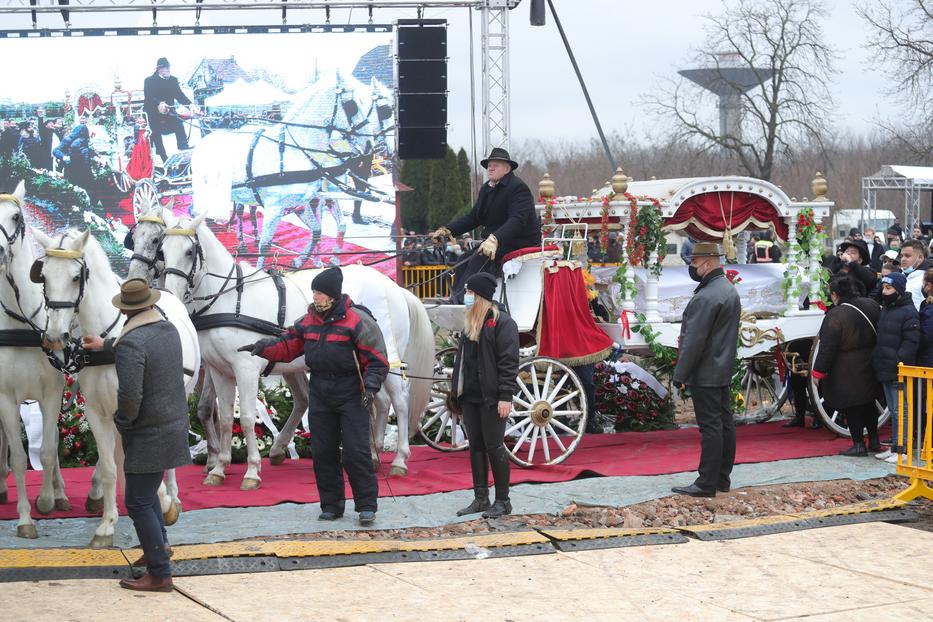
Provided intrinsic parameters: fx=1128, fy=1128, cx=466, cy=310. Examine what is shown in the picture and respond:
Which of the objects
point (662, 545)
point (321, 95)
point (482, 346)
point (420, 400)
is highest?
point (321, 95)

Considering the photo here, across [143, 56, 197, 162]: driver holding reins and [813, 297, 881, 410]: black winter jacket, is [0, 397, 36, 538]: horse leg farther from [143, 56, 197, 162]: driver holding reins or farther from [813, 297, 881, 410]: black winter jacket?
[143, 56, 197, 162]: driver holding reins

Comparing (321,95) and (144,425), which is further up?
(321,95)

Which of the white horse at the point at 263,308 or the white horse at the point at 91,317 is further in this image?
the white horse at the point at 263,308

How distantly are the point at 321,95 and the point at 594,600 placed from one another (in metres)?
18.2

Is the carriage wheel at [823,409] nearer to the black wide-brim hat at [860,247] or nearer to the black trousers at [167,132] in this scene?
the black wide-brim hat at [860,247]

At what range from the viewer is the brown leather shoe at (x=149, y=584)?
5969 millimetres

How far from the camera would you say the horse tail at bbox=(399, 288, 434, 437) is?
381 inches

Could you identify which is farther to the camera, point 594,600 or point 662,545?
point 662,545

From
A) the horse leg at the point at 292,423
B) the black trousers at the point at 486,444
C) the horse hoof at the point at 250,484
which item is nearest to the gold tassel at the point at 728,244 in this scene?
the black trousers at the point at 486,444

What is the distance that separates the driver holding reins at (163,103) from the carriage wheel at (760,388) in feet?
45.8

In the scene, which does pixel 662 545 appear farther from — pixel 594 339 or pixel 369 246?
pixel 369 246

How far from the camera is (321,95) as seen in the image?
74.8 feet

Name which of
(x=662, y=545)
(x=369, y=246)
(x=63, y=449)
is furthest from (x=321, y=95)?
(x=662, y=545)

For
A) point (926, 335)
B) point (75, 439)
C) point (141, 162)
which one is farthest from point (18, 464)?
point (141, 162)
